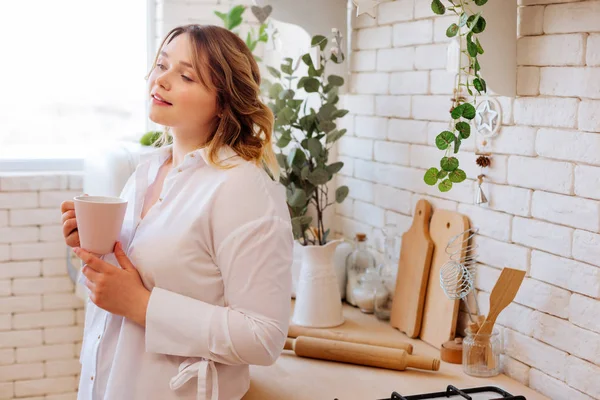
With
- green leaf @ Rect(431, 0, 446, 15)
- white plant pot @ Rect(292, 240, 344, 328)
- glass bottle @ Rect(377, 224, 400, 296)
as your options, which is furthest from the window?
green leaf @ Rect(431, 0, 446, 15)

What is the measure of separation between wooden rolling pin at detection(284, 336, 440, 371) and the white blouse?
404 millimetres

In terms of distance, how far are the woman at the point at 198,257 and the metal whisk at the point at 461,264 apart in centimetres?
58

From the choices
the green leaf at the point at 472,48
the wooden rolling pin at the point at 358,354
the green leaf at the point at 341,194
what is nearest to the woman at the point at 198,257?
the wooden rolling pin at the point at 358,354

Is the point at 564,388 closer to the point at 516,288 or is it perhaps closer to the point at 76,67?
the point at 516,288

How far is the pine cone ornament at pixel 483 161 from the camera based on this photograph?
6.07 feet

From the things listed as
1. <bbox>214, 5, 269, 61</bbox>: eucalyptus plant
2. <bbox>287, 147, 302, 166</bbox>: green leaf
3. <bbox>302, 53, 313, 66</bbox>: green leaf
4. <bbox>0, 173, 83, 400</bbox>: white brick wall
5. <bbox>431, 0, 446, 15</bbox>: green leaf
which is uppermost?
<bbox>214, 5, 269, 61</bbox>: eucalyptus plant

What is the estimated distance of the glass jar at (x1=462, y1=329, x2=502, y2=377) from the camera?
5.85 ft

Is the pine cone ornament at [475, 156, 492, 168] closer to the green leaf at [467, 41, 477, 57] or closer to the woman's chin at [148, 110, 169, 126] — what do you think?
the green leaf at [467, 41, 477, 57]

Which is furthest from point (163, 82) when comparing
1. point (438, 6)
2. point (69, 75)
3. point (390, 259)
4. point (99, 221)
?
point (69, 75)

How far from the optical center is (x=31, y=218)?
2654 mm

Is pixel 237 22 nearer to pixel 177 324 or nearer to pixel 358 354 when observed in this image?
pixel 358 354

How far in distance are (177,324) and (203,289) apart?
0.09 meters

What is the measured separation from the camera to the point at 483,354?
178cm

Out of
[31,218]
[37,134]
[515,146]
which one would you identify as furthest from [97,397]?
[37,134]
